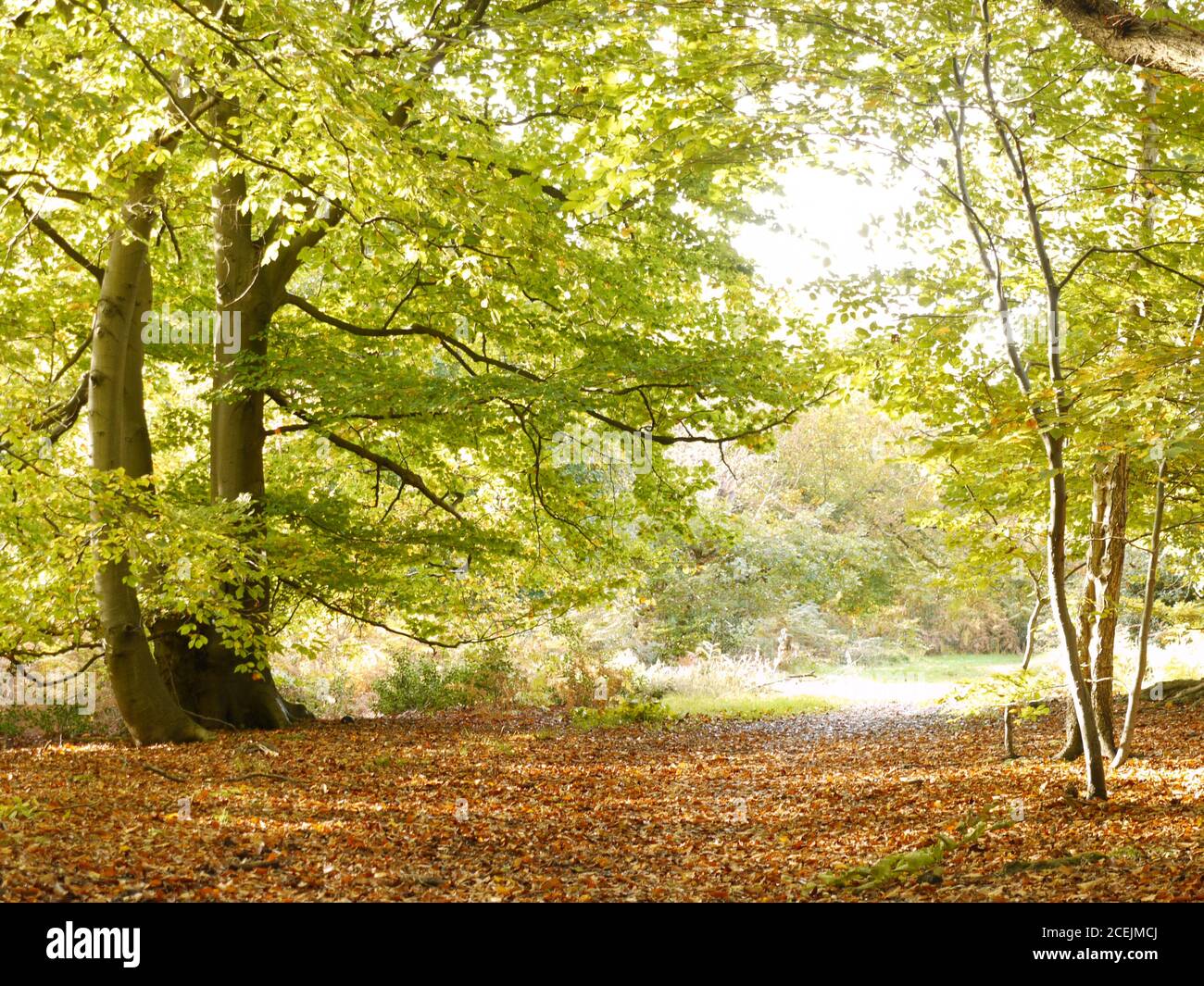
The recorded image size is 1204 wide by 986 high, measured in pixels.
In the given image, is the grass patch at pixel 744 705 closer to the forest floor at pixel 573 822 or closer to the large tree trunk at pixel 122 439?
the forest floor at pixel 573 822

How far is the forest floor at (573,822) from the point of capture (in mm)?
4691

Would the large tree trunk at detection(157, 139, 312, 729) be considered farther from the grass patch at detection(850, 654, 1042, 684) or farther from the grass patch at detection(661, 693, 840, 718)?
the grass patch at detection(850, 654, 1042, 684)

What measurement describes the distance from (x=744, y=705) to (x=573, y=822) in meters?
Result: 11.0

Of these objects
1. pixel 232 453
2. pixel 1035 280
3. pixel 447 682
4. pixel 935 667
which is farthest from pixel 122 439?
pixel 935 667

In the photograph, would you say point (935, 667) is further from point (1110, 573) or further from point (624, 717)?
point (1110, 573)

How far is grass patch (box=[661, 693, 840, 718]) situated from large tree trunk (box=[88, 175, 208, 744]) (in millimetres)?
8342

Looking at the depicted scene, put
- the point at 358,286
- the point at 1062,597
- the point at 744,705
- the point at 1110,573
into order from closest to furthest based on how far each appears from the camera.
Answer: the point at 1062,597, the point at 1110,573, the point at 358,286, the point at 744,705

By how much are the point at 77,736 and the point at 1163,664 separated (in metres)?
15.4

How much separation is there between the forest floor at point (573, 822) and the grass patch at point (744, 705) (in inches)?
225

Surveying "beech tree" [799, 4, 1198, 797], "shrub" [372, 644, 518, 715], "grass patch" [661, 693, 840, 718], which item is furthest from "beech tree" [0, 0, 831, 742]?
"grass patch" [661, 693, 840, 718]

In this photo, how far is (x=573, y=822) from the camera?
6820 millimetres

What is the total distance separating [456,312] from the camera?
37.0ft

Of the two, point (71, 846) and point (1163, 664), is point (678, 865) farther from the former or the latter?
point (1163, 664)

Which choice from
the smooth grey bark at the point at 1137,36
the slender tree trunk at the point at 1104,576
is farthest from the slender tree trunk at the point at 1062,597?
the smooth grey bark at the point at 1137,36
